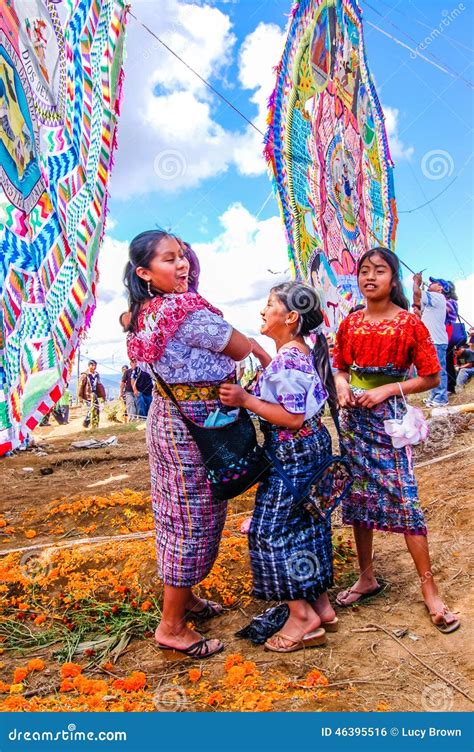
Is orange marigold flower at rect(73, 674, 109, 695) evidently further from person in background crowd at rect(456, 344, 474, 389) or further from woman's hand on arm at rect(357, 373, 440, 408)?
person in background crowd at rect(456, 344, 474, 389)

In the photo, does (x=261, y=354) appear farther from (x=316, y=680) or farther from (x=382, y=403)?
(x=316, y=680)

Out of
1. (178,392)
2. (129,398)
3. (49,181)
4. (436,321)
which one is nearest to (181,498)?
(178,392)

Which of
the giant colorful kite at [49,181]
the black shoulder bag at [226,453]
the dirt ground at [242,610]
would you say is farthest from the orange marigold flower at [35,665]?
the black shoulder bag at [226,453]

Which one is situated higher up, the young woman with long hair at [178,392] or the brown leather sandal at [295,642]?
the young woman with long hair at [178,392]

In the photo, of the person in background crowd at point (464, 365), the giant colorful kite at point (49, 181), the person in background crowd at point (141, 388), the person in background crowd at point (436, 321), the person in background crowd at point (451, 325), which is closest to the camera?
the giant colorful kite at point (49, 181)

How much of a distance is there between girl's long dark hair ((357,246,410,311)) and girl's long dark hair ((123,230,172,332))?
847 mm

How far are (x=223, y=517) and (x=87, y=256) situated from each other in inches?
55.5

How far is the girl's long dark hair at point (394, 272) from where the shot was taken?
7.70 feet

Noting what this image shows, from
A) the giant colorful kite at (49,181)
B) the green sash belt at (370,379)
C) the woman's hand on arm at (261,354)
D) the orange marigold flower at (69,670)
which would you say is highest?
the giant colorful kite at (49,181)

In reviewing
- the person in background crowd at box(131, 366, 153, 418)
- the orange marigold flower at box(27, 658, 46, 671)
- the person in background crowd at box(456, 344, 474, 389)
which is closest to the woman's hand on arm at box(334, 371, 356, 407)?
the orange marigold flower at box(27, 658, 46, 671)

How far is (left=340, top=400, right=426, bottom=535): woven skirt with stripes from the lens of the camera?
7.43 feet

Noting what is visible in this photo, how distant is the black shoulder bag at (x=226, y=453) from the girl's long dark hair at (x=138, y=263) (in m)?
0.25

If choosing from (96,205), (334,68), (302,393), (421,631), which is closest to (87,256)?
(96,205)

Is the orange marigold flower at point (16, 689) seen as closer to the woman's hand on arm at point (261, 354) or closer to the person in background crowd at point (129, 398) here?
the woman's hand on arm at point (261, 354)
